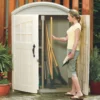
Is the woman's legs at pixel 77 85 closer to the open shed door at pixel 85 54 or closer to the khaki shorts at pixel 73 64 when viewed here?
the khaki shorts at pixel 73 64

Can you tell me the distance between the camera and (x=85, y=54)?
25.7ft

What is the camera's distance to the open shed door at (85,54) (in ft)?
25.5

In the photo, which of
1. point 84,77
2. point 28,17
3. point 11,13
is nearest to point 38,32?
point 28,17

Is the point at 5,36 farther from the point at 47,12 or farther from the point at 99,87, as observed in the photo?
the point at 99,87

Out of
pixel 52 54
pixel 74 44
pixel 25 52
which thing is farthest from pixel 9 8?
pixel 74 44

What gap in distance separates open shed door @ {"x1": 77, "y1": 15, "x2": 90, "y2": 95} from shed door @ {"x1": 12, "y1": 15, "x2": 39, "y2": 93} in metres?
1.05

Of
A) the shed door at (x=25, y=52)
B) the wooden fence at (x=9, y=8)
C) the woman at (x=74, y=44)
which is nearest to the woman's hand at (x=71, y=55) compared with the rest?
the woman at (x=74, y=44)

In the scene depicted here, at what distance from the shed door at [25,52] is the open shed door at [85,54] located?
1053 millimetres

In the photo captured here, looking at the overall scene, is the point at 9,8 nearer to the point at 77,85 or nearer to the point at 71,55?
the point at 71,55

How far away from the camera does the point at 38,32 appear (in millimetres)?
7918

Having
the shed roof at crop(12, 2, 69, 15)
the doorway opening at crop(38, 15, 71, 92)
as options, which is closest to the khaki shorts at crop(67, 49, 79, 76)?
the doorway opening at crop(38, 15, 71, 92)

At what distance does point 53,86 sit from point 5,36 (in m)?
1.84

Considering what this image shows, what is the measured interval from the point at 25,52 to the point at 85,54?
139cm

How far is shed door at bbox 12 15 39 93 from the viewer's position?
786 centimetres
